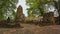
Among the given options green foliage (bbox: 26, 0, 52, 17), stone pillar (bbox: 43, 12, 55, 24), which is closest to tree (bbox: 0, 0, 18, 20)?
green foliage (bbox: 26, 0, 52, 17)

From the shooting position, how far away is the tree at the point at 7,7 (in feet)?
58.4

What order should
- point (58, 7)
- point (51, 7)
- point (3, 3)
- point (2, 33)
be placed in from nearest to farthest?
1. point (2, 33)
2. point (3, 3)
3. point (58, 7)
4. point (51, 7)

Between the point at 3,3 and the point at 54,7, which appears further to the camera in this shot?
the point at 54,7

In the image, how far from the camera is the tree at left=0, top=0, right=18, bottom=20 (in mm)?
17812

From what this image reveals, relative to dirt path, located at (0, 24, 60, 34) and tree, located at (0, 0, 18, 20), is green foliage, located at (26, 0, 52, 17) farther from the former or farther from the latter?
dirt path, located at (0, 24, 60, 34)

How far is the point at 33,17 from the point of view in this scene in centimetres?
2023

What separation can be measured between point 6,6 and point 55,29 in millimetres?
6648

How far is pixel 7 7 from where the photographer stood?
1802cm

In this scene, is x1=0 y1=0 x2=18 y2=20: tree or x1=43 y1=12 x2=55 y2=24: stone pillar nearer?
x1=43 y1=12 x2=55 y2=24: stone pillar

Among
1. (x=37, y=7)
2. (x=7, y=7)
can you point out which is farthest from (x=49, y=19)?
(x=37, y=7)

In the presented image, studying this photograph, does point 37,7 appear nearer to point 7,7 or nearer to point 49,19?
point 7,7

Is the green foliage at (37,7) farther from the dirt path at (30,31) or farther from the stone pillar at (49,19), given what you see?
the dirt path at (30,31)

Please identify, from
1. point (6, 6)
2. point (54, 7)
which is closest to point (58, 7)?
point (54, 7)

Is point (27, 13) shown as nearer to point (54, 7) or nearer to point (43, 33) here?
point (54, 7)
